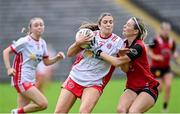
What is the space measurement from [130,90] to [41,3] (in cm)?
1328

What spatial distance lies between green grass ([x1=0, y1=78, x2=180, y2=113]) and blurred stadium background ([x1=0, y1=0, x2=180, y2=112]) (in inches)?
102

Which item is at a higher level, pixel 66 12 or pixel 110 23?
pixel 110 23

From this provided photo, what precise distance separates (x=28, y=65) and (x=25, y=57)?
134mm

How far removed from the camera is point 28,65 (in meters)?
10.3

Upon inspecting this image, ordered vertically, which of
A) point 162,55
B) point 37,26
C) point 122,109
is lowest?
point 162,55

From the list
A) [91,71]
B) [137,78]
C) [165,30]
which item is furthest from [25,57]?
[165,30]

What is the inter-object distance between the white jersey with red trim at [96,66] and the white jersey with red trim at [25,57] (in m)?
1.84

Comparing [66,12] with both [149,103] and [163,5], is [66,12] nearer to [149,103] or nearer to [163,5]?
[163,5]

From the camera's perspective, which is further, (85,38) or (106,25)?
(106,25)

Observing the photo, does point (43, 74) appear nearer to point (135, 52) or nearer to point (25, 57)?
point (25, 57)

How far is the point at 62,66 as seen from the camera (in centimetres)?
2034

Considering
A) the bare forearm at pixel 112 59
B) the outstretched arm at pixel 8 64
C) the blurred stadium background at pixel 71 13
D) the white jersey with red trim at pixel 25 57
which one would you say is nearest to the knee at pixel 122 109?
the bare forearm at pixel 112 59

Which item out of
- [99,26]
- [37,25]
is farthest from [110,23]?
[37,25]

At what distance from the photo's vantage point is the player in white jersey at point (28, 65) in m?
10.2
